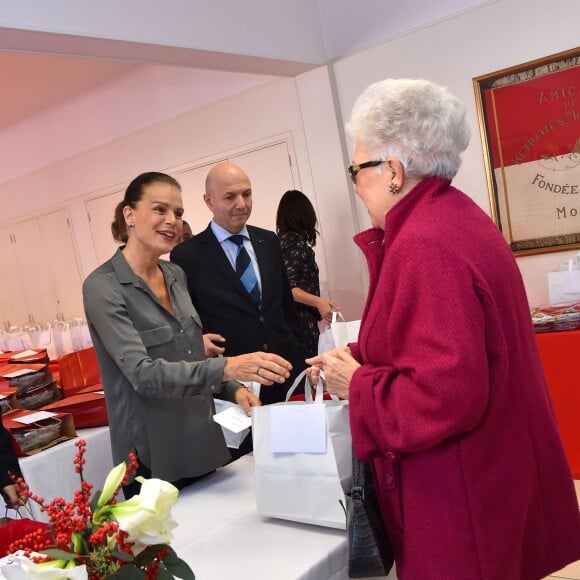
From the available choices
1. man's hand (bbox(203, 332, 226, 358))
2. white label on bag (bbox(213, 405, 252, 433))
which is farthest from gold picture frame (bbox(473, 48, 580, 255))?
white label on bag (bbox(213, 405, 252, 433))

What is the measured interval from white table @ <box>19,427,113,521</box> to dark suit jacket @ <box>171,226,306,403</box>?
2.22 ft

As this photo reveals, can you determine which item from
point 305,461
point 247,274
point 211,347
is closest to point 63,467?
point 211,347

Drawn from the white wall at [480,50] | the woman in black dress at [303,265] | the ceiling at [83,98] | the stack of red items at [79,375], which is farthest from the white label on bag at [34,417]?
the ceiling at [83,98]

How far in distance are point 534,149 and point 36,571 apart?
345 centimetres

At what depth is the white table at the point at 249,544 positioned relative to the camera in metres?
1.28

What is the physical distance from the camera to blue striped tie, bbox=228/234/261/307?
2.85 m

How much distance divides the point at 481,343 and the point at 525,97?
9.20 ft

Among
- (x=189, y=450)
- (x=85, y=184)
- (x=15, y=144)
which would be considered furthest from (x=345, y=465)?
(x=15, y=144)

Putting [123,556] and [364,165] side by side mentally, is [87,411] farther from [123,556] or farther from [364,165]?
[123,556]

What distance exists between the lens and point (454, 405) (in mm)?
1190

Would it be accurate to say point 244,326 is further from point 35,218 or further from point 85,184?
point 35,218

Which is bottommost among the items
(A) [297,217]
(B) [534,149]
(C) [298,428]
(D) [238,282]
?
(C) [298,428]

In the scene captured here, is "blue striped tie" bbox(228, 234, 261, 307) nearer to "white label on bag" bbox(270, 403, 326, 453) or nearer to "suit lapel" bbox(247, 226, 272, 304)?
"suit lapel" bbox(247, 226, 272, 304)

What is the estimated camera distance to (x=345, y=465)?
1417 millimetres
